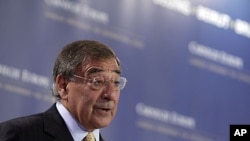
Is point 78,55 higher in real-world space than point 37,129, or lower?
higher

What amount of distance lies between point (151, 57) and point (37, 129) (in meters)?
3.07

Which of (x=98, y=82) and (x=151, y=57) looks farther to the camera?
(x=151, y=57)

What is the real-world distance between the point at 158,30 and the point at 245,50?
3.26ft

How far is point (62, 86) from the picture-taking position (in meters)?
2.23

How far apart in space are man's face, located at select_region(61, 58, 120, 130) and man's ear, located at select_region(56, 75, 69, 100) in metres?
0.03

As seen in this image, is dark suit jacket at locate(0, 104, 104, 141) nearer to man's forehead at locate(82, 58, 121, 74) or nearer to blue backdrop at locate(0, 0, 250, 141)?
man's forehead at locate(82, 58, 121, 74)

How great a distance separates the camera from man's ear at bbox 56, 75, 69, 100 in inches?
87.5

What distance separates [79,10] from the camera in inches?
181

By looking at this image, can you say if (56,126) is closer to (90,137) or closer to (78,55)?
(90,137)

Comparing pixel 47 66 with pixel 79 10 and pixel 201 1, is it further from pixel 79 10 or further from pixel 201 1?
pixel 201 1

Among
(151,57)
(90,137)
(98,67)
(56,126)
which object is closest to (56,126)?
(56,126)

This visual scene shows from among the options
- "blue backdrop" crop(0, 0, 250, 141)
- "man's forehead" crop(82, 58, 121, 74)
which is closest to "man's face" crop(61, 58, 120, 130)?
"man's forehead" crop(82, 58, 121, 74)

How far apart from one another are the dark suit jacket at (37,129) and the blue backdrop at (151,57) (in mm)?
2027

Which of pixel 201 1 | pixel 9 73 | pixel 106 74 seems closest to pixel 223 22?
pixel 201 1
